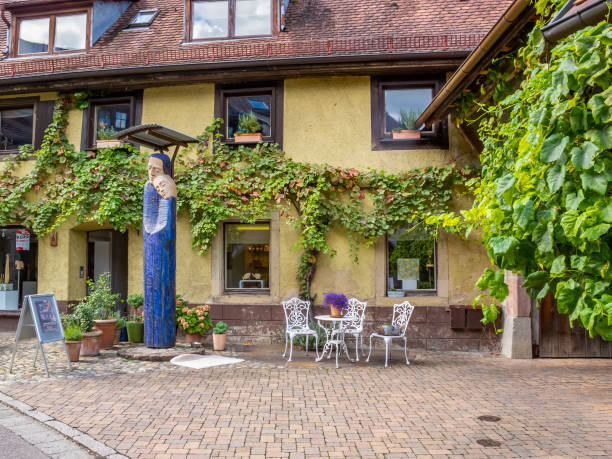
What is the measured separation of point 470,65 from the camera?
6715 mm

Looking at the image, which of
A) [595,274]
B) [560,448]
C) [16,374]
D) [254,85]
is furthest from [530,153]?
[254,85]

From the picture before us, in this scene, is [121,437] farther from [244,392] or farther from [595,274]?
[595,274]

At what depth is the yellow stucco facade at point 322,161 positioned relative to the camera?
31.4ft

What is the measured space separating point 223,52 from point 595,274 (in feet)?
30.5

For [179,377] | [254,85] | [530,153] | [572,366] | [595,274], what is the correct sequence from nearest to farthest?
[595,274], [530,153], [179,377], [572,366], [254,85]

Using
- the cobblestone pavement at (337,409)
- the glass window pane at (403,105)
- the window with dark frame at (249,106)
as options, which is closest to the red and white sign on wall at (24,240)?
the window with dark frame at (249,106)

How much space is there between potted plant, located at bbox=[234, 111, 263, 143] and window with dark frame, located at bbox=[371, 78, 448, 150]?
228 centimetres

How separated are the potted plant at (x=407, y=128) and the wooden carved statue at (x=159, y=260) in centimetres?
434

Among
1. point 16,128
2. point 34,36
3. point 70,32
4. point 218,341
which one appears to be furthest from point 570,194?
point 34,36

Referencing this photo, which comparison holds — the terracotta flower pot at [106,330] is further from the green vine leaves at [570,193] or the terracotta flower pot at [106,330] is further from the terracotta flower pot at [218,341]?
the green vine leaves at [570,193]

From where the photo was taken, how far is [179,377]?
6852 mm

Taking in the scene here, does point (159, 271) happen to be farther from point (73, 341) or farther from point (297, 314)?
point (297, 314)

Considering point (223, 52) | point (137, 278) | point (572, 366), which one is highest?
point (223, 52)

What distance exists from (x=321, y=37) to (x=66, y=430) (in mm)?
8825
